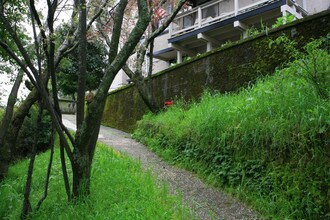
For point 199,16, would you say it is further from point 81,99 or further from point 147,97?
point 81,99

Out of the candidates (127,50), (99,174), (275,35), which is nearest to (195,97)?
(275,35)

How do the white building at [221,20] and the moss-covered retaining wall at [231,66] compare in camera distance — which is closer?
the moss-covered retaining wall at [231,66]

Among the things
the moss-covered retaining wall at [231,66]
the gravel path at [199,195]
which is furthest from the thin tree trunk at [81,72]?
the moss-covered retaining wall at [231,66]

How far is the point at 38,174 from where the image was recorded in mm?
6875

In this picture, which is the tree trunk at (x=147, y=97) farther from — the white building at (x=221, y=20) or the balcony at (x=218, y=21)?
the balcony at (x=218, y=21)

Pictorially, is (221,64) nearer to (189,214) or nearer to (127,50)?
(127,50)

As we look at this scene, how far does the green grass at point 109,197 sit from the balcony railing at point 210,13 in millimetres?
9000

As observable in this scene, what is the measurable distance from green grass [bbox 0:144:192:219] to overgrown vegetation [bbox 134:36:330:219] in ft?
3.41

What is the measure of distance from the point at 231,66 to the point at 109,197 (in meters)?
4.91

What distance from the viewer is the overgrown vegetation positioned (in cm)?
369

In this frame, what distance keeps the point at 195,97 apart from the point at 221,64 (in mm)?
1300

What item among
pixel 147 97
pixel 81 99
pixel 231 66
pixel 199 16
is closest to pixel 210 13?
pixel 199 16

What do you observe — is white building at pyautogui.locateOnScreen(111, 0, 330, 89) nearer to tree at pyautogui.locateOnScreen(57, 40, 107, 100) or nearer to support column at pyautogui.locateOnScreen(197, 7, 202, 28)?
support column at pyautogui.locateOnScreen(197, 7, 202, 28)

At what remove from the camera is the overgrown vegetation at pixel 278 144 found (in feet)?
12.1
